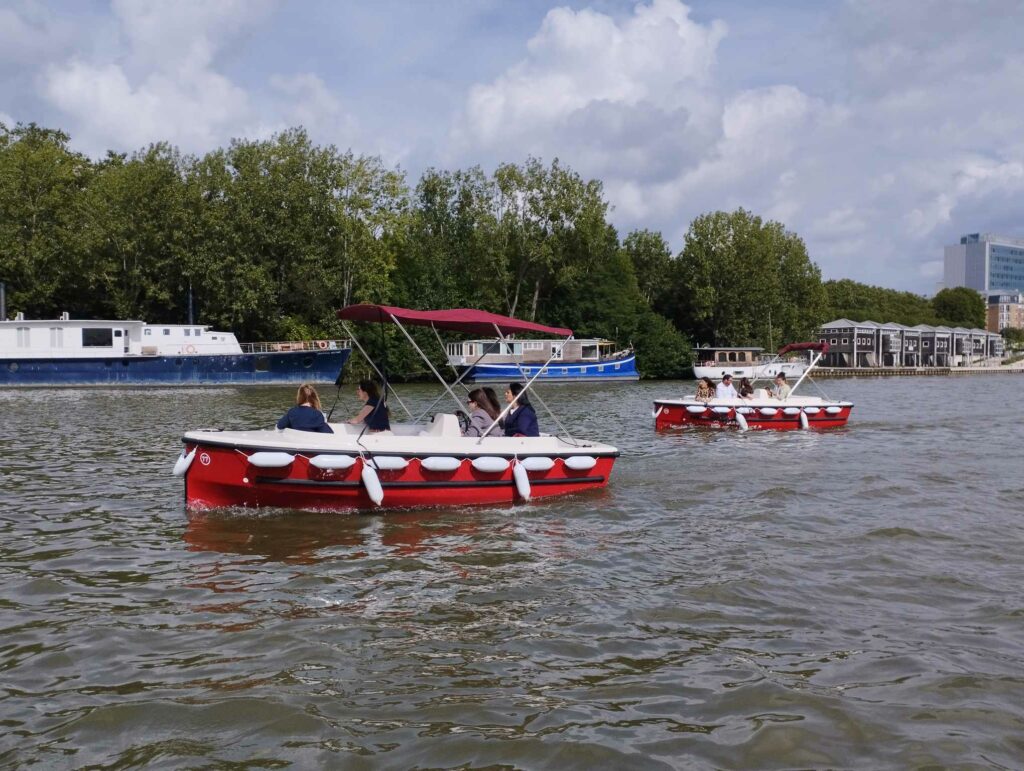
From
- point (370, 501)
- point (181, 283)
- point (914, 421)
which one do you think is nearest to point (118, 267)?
point (181, 283)

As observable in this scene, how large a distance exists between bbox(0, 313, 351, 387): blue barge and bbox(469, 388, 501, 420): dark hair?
40562 mm

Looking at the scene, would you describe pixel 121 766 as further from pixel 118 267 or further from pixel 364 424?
pixel 118 267

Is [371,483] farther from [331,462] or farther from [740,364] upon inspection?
[740,364]

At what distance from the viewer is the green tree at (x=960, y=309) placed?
161625mm

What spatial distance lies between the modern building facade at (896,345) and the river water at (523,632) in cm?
10819

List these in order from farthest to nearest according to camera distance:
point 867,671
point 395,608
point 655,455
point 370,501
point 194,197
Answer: point 194,197, point 655,455, point 370,501, point 395,608, point 867,671

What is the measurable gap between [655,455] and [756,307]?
7270 cm

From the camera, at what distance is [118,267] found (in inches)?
2424

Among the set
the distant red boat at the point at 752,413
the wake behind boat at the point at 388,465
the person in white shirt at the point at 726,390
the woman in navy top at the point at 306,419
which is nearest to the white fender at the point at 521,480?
the wake behind boat at the point at 388,465

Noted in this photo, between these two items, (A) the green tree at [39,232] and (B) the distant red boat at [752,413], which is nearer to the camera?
(B) the distant red boat at [752,413]

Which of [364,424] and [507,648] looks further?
[364,424]

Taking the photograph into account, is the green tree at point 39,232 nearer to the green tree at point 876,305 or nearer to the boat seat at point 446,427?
the boat seat at point 446,427

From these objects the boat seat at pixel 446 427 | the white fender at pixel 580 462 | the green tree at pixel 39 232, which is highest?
the green tree at pixel 39 232

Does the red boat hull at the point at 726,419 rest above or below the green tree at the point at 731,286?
below
